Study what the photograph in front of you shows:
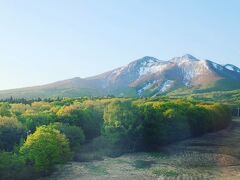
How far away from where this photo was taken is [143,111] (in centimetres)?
13575

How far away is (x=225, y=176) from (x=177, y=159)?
24.1 meters

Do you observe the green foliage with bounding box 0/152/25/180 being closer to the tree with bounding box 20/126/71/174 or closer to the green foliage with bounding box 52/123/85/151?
the tree with bounding box 20/126/71/174

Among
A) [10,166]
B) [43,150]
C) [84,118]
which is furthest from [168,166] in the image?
[84,118]

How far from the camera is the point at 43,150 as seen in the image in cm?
8562

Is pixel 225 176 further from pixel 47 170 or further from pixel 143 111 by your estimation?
pixel 143 111

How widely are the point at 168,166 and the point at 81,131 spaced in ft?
96.1

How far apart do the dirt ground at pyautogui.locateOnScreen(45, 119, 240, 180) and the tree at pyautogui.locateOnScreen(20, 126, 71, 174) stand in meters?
3.06

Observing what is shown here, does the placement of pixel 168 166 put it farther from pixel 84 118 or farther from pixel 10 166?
pixel 84 118

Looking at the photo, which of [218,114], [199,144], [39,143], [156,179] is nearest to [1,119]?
[39,143]

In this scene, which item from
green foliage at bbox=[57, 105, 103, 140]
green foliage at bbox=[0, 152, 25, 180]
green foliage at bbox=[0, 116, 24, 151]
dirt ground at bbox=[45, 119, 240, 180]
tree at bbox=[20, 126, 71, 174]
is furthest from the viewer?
green foliage at bbox=[57, 105, 103, 140]

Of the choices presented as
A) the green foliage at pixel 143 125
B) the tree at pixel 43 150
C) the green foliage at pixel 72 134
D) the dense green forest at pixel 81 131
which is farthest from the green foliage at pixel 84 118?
the tree at pixel 43 150

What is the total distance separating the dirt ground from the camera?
90562 mm

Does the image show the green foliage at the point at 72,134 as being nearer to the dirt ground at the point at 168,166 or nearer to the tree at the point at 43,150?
the dirt ground at the point at 168,166

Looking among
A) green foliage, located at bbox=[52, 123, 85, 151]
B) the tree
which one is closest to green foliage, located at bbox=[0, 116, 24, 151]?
the tree
